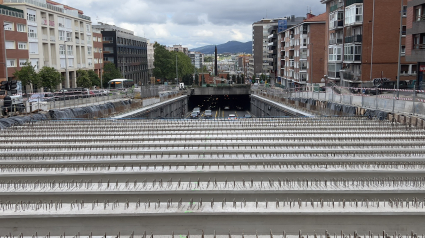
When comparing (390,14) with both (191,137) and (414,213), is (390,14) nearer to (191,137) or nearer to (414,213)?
(191,137)

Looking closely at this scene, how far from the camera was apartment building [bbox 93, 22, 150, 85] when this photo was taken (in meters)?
95.6

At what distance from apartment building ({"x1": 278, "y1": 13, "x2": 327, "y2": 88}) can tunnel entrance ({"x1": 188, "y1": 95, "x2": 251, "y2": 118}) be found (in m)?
Result: 11.1

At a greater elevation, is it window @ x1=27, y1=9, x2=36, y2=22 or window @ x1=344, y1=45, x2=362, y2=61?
window @ x1=27, y1=9, x2=36, y2=22

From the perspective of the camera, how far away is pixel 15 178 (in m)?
7.95

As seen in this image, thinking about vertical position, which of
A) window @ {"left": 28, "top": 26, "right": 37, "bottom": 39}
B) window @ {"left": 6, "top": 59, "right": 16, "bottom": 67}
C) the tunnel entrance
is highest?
window @ {"left": 28, "top": 26, "right": 37, "bottom": 39}

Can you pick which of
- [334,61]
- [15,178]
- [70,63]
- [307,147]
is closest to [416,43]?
[334,61]

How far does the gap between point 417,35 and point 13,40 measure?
45423mm

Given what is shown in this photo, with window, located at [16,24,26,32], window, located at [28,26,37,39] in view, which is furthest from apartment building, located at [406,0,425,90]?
window, located at [28,26,37,39]

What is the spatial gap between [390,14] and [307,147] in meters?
41.3

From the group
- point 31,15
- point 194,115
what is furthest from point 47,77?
point 194,115

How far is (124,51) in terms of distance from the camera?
4023 inches

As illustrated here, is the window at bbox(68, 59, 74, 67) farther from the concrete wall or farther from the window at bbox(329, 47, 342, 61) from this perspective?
the window at bbox(329, 47, 342, 61)

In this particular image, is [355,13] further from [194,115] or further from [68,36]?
[68,36]

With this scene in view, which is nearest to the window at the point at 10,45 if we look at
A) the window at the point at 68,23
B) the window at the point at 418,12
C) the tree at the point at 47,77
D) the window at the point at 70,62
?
the tree at the point at 47,77
